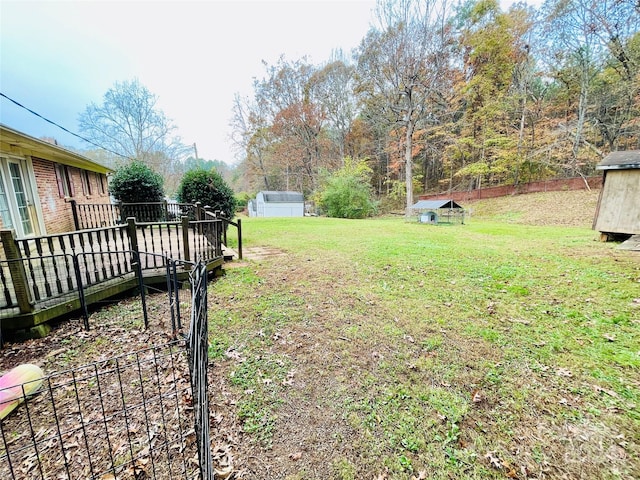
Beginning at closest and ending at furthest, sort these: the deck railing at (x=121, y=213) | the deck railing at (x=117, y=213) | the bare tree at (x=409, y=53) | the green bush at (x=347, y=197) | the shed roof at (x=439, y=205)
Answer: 1. the deck railing at (x=121, y=213)
2. the deck railing at (x=117, y=213)
3. the shed roof at (x=439, y=205)
4. the bare tree at (x=409, y=53)
5. the green bush at (x=347, y=197)

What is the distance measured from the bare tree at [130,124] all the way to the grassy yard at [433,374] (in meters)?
24.5

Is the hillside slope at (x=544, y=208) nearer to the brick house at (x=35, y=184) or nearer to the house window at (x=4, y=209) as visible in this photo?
the brick house at (x=35, y=184)

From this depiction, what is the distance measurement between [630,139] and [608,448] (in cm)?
2814

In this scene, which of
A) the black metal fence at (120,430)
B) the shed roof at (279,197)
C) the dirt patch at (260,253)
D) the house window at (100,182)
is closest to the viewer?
the black metal fence at (120,430)

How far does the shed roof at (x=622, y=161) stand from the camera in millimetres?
6534

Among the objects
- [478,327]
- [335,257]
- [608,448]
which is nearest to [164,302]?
[335,257]

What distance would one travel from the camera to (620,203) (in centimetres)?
681

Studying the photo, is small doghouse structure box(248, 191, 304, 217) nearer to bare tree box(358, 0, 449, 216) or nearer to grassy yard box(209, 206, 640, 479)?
bare tree box(358, 0, 449, 216)

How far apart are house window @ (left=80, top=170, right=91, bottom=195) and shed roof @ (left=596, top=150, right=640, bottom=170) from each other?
1705cm

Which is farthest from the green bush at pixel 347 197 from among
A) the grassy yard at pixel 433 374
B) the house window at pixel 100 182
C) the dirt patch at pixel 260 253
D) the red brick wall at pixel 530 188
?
the grassy yard at pixel 433 374

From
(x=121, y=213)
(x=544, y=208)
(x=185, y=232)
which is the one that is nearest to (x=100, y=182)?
(x=121, y=213)

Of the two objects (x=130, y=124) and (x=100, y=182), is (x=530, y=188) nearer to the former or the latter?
(x=100, y=182)

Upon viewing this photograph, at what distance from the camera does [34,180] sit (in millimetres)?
7004

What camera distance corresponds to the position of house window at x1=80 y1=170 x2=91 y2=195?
10.2m
